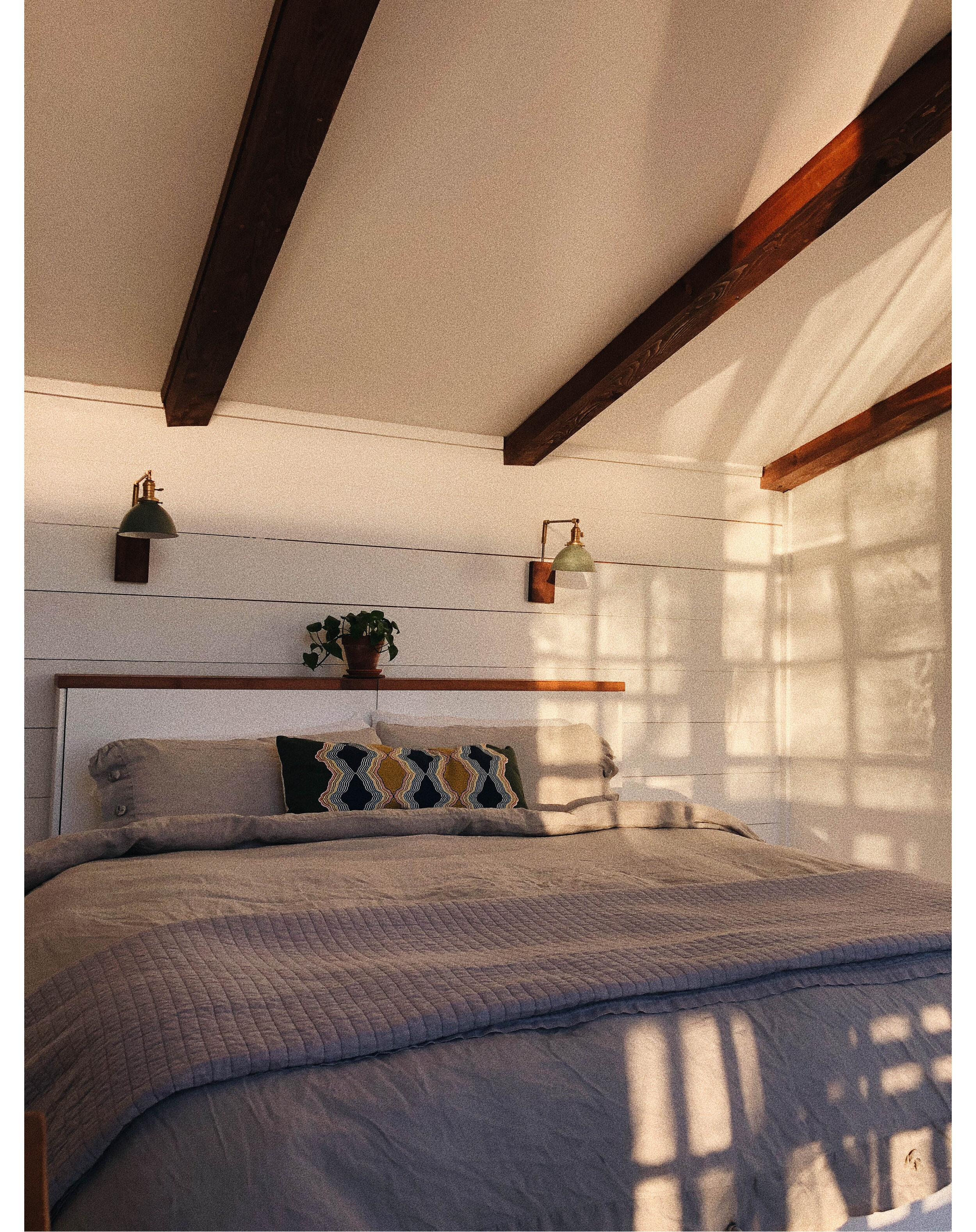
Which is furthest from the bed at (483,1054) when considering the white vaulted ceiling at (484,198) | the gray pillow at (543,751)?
the white vaulted ceiling at (484,198)

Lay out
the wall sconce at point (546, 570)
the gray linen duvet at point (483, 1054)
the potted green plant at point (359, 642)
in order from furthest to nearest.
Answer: the wall sconce at point (546, 570), the potted green plant at point (359, 642), the gray linen duvet at point (483, 1054)

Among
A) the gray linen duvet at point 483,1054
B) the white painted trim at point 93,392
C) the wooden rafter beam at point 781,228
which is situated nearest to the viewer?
the gray linen duvet at point 483,1054

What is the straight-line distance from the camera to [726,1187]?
4.23 ft

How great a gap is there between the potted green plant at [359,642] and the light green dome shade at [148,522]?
2.19 feet

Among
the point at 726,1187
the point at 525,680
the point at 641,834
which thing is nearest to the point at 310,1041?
the point at 726,1187

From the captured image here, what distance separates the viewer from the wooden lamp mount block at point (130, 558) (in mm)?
3258

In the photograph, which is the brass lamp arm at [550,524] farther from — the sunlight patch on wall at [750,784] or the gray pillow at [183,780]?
the gray pillow at [183,780]

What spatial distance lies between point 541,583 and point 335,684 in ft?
3.36

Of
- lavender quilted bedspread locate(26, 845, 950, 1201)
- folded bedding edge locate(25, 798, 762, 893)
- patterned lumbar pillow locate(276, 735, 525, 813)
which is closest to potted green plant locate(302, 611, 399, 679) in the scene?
patterned lumbar pillow locate(276, 735, 525, 813)

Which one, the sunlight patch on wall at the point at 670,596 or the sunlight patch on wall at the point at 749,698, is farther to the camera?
the sunlight patch on wall at the point at 749,698

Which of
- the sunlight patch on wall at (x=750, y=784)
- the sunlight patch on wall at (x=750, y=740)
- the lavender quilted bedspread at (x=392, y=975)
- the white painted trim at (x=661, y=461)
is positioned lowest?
the sunlight patch on wall at (x=750, y=784)

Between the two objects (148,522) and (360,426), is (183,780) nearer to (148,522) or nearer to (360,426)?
(148,522)
